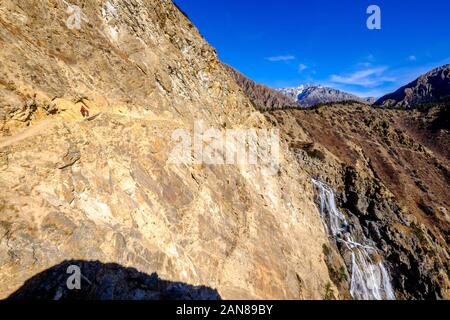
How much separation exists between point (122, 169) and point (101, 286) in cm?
561

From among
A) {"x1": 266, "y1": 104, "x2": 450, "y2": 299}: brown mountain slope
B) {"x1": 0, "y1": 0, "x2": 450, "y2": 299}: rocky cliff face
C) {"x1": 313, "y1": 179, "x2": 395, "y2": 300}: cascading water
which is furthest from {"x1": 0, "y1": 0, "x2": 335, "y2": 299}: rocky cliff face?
{"x1": 266, "y1": 104, "x2": 450, "y2": 299}: brown mountain slope

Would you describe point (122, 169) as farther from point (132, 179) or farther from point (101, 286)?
point (101, 286)

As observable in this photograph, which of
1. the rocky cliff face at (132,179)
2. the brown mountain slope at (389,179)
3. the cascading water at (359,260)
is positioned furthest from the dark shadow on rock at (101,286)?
the brown mountain slope at (389,179)

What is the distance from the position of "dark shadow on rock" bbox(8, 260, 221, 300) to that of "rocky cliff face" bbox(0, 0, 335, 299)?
138 millimetres

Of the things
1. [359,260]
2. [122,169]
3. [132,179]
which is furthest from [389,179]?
[122,169]

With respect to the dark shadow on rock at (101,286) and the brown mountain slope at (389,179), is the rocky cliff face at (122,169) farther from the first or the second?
the brown mountain slope at (389,179)

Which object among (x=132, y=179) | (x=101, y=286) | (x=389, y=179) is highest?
(x=132, y=179)

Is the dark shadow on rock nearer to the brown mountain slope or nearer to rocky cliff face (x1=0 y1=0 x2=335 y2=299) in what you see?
rocky cliff face (x1=0 y1=0 x2=335 y2=299)

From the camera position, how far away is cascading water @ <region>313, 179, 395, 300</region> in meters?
32.5

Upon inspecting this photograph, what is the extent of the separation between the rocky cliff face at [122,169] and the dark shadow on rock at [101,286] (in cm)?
14

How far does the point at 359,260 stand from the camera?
34344mm

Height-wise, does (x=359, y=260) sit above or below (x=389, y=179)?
below

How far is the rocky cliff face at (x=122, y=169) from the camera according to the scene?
1138 cm
